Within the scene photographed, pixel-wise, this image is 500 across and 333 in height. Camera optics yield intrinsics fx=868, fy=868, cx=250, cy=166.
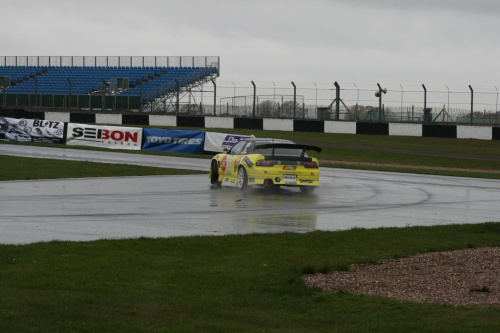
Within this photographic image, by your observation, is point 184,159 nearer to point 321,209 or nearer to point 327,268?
point 321,209

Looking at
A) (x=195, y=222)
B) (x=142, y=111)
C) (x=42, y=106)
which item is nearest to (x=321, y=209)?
(x=195, y=222)

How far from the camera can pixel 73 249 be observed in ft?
33.1

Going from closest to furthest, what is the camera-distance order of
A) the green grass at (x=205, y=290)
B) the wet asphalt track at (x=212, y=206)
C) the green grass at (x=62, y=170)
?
the green grass at (x=205, y=290), the wet asphalt track at (x=212, y=206), the green grass at (x=62, y=170)

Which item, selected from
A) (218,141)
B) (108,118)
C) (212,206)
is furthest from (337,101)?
(212,206)

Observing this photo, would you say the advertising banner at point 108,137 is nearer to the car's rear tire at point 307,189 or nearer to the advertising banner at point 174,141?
the advertising banner at point 174,141

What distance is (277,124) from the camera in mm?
43250

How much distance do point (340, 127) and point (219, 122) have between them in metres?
6.26

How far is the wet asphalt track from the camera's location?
12805mm

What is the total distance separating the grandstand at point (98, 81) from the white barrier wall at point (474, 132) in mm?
16502

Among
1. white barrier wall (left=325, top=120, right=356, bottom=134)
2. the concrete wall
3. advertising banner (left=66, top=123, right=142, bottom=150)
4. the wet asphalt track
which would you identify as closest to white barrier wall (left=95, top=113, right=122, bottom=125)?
the concrete wall

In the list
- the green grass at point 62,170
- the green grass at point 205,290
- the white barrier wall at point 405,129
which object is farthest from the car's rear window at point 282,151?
the white barrier wall at point 405,129

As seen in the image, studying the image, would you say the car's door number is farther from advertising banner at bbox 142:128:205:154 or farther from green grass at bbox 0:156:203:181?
advertising banner at bbox 142:128:205:154

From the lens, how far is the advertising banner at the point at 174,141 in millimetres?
36844

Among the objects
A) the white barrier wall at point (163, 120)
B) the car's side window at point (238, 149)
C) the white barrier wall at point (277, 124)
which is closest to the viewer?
the car's side window at point (238, 149)
